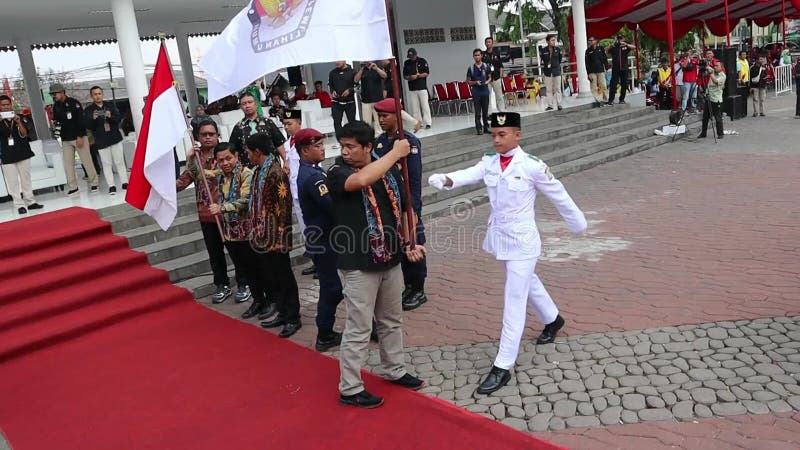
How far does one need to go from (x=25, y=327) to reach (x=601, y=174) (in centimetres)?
876

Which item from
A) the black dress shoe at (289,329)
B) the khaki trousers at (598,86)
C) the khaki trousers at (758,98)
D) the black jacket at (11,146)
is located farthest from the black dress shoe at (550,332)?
Result: the khaki trousers at (758,98)

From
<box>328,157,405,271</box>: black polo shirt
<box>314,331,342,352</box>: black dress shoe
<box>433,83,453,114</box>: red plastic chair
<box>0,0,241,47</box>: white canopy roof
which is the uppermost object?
<box>0,0,241,47</box>: white canopy roof

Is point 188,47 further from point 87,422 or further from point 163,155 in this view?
point 87,422

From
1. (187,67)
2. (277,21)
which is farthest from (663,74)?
(277,21)

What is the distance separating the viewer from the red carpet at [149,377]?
3.86 meters

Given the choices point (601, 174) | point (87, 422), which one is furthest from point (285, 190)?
point (601, 174)

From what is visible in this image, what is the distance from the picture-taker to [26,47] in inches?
619

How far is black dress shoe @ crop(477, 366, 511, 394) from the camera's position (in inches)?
162

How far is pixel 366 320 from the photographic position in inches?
157

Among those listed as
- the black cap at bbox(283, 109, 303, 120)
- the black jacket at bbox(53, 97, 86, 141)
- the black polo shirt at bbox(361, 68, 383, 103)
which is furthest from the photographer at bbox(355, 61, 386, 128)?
the black cap at bbox(283, 109, 303, 120)

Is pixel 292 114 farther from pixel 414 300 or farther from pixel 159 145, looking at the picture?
pixel 414 300

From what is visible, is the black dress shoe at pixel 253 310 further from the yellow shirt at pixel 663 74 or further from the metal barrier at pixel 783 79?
the metal barrier at pixel 783 79

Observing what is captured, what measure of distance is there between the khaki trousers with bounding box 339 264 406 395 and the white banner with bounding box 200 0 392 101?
1334 mm

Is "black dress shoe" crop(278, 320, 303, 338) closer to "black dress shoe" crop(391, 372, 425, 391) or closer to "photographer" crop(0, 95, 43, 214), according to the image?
"black dress shoe" crop(391, 372, 425, 391)
